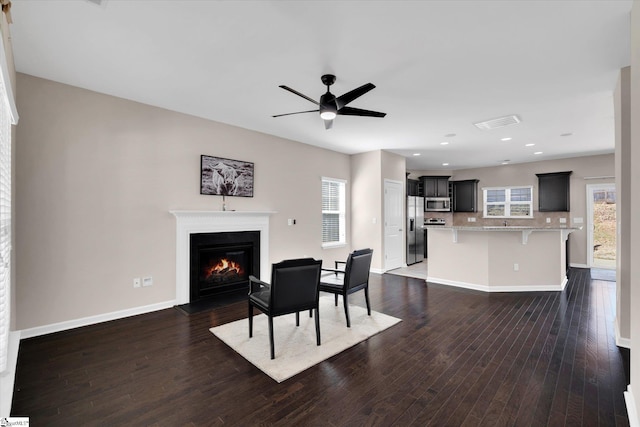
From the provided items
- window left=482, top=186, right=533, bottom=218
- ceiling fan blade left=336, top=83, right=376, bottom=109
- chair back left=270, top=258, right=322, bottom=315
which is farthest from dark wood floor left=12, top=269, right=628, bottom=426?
window left=482, top=186, right=533, bottom=218

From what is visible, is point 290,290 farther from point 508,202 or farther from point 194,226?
point 508,202

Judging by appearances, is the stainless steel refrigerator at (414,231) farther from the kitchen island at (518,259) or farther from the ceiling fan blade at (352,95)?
the ceiling fan blade at (352,95)

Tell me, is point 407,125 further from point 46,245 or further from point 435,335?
point 46,245

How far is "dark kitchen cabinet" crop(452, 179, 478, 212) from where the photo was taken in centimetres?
876

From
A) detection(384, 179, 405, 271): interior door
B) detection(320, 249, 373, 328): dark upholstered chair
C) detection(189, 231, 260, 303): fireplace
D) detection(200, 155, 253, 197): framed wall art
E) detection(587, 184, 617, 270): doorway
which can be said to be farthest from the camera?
detection(587, 184, 617, 270): doorway

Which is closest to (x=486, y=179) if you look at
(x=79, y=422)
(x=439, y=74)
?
(x=439, y=74)

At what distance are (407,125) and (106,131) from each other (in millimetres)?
4156

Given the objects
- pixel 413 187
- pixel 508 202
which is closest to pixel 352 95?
pixel 413 187

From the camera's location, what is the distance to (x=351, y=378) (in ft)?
7.63

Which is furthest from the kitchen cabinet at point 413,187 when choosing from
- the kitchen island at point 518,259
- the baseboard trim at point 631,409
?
the baseboard trim at point 631,409

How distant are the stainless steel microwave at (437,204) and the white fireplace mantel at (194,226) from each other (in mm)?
6087

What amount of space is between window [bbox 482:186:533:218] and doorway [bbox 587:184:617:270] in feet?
4.05

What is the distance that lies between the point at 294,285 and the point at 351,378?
910 mm

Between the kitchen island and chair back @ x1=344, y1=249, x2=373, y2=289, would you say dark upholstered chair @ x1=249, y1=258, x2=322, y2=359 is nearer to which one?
chair back @ x1=344, y1=249, x2=373, y2=289
